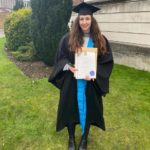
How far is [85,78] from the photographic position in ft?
14.9

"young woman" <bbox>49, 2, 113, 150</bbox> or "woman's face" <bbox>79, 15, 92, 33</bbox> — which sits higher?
"woman's face" <bbox>79, 15, 92, 33</bbox>

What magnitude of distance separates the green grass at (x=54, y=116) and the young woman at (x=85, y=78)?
72 centimetres

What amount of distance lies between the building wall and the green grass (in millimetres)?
554

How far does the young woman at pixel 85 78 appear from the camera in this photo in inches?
181

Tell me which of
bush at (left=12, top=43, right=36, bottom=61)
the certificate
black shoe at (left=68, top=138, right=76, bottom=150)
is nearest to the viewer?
the certificate

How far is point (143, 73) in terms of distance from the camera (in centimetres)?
847

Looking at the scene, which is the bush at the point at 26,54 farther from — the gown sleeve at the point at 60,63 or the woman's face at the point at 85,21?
the woman's face at the point at 85,21

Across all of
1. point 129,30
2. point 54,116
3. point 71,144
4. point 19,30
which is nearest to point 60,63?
point 71,144

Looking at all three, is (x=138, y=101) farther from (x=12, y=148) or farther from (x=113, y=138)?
(x=12, y=148)

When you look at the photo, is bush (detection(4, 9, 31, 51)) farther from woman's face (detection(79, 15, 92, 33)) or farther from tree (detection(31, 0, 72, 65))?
woman's face (detection(79, 15, 92, 33))

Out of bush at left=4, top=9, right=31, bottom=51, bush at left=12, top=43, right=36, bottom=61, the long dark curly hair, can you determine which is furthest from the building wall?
the long dark curly hair

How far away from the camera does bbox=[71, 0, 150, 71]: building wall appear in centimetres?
855

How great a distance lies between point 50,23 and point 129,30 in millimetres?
2168

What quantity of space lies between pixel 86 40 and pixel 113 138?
1827mm
